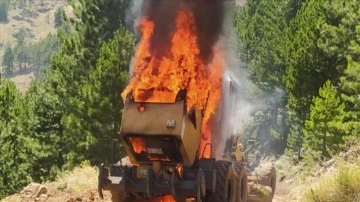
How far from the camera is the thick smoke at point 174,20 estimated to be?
14773mm

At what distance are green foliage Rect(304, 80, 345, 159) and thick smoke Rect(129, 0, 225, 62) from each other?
48.6 ft

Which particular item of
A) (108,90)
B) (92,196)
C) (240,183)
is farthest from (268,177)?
(108,90)

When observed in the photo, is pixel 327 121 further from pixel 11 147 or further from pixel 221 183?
pixel 11 147

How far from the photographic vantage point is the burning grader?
1263 cm

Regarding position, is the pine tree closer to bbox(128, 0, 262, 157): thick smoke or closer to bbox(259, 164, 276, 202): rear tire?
bbox(259, 164, 276, 202): rear tire

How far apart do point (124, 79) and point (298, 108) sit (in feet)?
41.1

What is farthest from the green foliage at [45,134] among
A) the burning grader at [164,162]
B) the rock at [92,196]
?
the burning grader at [164,162]

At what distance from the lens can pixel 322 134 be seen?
2995 cm

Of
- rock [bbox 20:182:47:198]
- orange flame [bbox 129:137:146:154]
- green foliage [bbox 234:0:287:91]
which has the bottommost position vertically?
rock [bbox 20:182:47:198]

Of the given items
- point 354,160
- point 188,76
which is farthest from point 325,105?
point 188,76

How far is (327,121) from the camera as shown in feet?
97.0

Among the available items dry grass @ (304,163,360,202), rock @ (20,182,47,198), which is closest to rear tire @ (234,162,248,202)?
dry grass @ (304,163,360,202)

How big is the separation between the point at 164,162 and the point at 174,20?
4026 mm

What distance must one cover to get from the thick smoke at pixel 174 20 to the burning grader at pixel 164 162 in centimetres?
213
